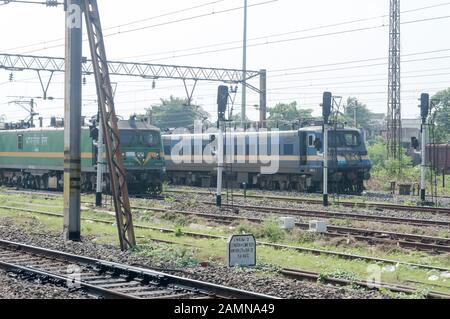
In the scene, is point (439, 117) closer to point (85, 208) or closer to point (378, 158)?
point (378, 158)

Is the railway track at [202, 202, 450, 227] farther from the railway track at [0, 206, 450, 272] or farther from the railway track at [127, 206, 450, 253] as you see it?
the railway track at [0, 206, 450, 272]

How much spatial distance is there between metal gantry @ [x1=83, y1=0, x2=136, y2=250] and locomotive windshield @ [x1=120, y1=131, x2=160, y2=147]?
55.4ft

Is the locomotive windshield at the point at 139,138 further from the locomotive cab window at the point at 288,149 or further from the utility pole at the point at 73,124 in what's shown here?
the utility pole at the point at 73,124

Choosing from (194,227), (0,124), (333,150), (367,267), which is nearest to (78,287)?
(367,267)

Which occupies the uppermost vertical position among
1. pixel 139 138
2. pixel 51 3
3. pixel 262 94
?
pixel 262 94

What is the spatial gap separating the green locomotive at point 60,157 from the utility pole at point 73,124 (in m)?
11.6

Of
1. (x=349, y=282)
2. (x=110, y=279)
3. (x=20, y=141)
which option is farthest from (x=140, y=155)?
(x=349, y=282)

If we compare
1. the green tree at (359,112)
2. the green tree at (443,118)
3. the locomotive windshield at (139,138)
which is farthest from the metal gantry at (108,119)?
the green tree at (359,112)

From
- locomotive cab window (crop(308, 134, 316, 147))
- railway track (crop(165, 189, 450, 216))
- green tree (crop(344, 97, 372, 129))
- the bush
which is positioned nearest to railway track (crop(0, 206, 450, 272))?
the bush

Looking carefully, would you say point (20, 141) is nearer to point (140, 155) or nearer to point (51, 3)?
point (140, 155)

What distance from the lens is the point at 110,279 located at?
11977 millimetres

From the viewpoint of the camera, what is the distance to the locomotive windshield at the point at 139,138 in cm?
3291

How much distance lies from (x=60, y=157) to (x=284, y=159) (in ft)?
32.9

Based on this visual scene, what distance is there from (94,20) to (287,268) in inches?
249
